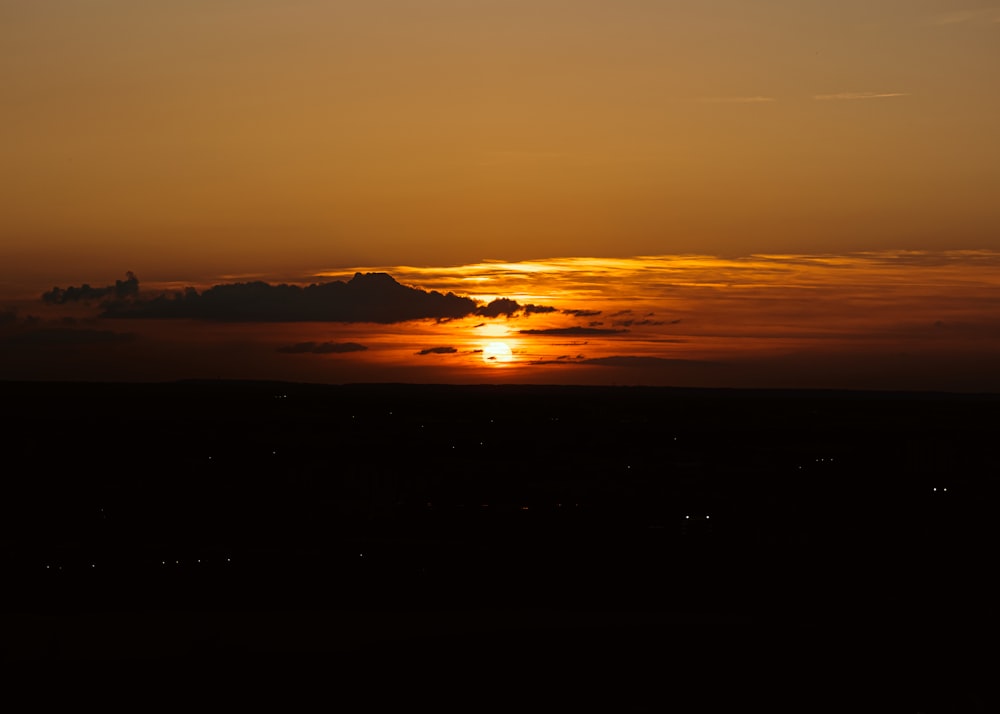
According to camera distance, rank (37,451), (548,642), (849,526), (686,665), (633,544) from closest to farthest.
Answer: (686,665), (548,642), (633,544), (849,526), (37,451)

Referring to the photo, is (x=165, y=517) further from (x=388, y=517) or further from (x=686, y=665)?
(x=686, y=665)

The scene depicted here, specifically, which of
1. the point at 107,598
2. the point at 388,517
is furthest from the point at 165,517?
the point at 107,598

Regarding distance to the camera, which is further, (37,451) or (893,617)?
(37,451)

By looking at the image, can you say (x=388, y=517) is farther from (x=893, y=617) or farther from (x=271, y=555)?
(x=893, y=617)

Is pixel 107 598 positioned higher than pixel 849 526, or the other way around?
pixel 849 526

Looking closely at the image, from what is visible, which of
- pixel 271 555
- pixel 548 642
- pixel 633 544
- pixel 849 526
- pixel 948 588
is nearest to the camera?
pixel 548 642

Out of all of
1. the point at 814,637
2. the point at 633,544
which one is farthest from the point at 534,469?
the point at 814,637
